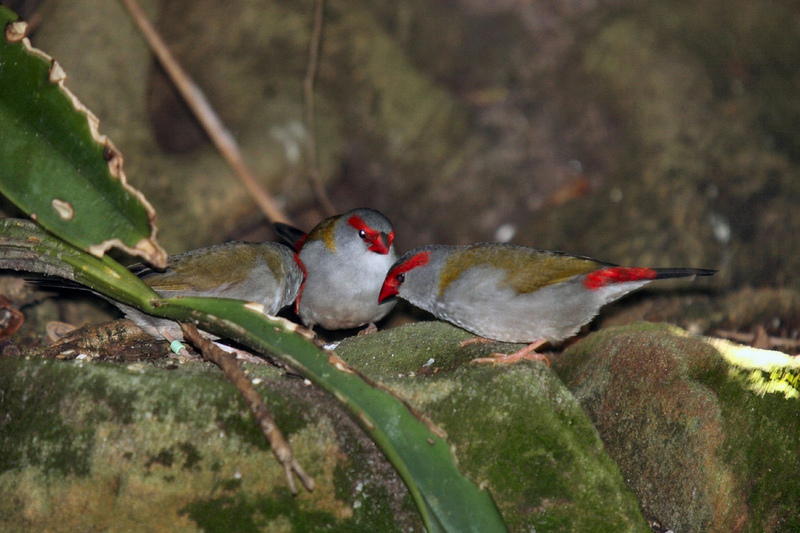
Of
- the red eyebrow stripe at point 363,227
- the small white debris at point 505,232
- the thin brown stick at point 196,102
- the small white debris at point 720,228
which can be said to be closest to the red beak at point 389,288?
the red eyebrow stripe at point 363,227

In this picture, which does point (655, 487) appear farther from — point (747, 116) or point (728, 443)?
point (747, 116)

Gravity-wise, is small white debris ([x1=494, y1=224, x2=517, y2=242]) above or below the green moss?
below

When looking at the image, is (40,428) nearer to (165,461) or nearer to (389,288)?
(165,461)

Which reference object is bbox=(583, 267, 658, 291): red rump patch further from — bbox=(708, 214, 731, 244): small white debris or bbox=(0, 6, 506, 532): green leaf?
bbox=(708, 214, 731, 244): small white debris

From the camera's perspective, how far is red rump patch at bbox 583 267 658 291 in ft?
11.4

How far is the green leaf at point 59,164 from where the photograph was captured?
9.36 ft

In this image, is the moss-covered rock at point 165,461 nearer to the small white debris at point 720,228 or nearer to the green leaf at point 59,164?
the green leaf at point 59,164

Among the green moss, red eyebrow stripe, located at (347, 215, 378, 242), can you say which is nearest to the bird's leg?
red eyebrow stripe, located at (347, 215, 378, 242)

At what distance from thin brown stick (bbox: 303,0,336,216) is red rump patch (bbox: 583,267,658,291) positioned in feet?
8.92

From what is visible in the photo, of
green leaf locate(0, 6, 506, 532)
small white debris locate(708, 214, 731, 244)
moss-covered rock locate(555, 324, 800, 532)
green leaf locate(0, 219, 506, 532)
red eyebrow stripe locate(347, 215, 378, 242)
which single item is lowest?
small white debris locate(708, 214, 731, 244)

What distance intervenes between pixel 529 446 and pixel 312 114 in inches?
148

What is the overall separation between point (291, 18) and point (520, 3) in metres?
2.55

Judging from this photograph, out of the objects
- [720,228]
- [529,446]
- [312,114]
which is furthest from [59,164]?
[720,228]

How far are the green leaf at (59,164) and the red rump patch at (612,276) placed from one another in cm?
205
